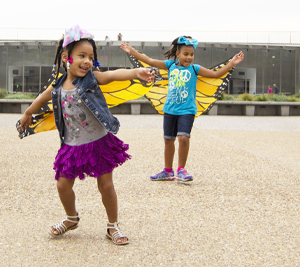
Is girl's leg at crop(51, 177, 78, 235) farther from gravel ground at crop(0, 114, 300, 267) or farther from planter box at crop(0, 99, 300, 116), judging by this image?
planter box at crop(0, 99, 300, 116)

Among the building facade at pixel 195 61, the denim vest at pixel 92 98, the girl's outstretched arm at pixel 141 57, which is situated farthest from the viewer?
the building facade at pixel 195 61

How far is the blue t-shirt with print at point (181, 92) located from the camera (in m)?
4.84

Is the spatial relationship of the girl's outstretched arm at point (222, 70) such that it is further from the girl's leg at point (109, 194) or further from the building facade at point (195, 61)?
the building facade at point (195, 61)

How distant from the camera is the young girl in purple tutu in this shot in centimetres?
286

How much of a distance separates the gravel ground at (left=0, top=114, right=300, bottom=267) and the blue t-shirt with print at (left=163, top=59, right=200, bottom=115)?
87 centimetres

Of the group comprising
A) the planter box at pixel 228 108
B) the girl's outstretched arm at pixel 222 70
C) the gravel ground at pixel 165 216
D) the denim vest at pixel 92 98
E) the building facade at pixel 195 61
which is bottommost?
the gravel ground at pixel 165 216

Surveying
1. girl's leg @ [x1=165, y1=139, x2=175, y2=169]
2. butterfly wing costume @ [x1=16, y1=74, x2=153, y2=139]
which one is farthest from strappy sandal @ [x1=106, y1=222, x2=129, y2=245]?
girl's leg @ [x1=165, y1=139, x2=175, y2=169]

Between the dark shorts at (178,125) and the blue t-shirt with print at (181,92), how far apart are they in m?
0.06

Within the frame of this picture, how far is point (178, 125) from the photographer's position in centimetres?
486

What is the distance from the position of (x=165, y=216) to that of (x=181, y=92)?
181 cm

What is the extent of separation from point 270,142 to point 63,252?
7.25 m

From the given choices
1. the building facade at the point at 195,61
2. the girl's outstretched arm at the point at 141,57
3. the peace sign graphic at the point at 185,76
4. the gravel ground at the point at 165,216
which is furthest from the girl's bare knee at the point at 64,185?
the building facade at the point at 195,61

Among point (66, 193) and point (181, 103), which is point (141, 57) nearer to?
point (181, 103)

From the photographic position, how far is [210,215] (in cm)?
357
